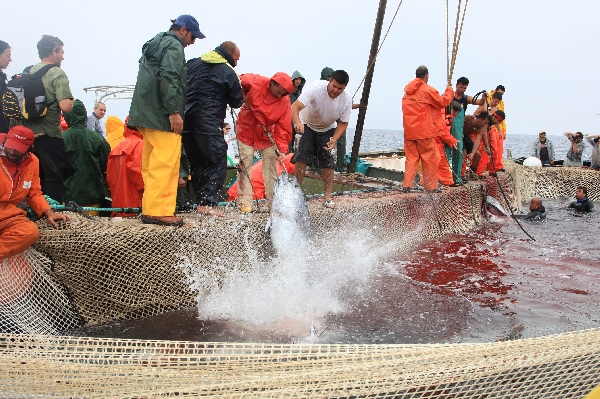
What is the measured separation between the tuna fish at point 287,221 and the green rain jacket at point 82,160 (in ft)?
7.78

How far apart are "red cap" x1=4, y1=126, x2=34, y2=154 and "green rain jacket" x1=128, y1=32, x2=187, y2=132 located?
3.18 feet

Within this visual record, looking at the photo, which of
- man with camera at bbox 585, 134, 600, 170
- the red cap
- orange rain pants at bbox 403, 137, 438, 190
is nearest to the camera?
the red cap

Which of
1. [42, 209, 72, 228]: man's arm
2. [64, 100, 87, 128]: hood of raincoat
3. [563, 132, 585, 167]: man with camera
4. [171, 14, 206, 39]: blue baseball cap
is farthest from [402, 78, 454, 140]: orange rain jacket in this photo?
[563, 132, 585, 167]: man with camera

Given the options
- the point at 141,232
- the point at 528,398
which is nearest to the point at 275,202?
the point at 141,232

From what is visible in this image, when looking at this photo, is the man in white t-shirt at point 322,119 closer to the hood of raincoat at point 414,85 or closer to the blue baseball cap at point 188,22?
the blue baseball cap at point 188,22

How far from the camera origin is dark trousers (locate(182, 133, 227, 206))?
18.2 ft

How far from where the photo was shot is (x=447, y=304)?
5121 mm

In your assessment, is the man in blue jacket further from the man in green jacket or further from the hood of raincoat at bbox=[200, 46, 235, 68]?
the man in green jacket

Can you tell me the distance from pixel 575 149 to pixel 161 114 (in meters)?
15.3

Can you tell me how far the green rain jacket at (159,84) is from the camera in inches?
183

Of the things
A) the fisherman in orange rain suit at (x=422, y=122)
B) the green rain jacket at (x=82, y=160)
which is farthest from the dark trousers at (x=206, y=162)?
the fisherman in orange rain suit at (x=422, y=122)

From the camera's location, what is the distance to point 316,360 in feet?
8.68

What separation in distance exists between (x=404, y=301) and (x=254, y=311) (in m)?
1.53

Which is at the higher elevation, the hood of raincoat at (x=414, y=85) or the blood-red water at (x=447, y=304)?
the hood of raincoat at (x=414, y=85)
